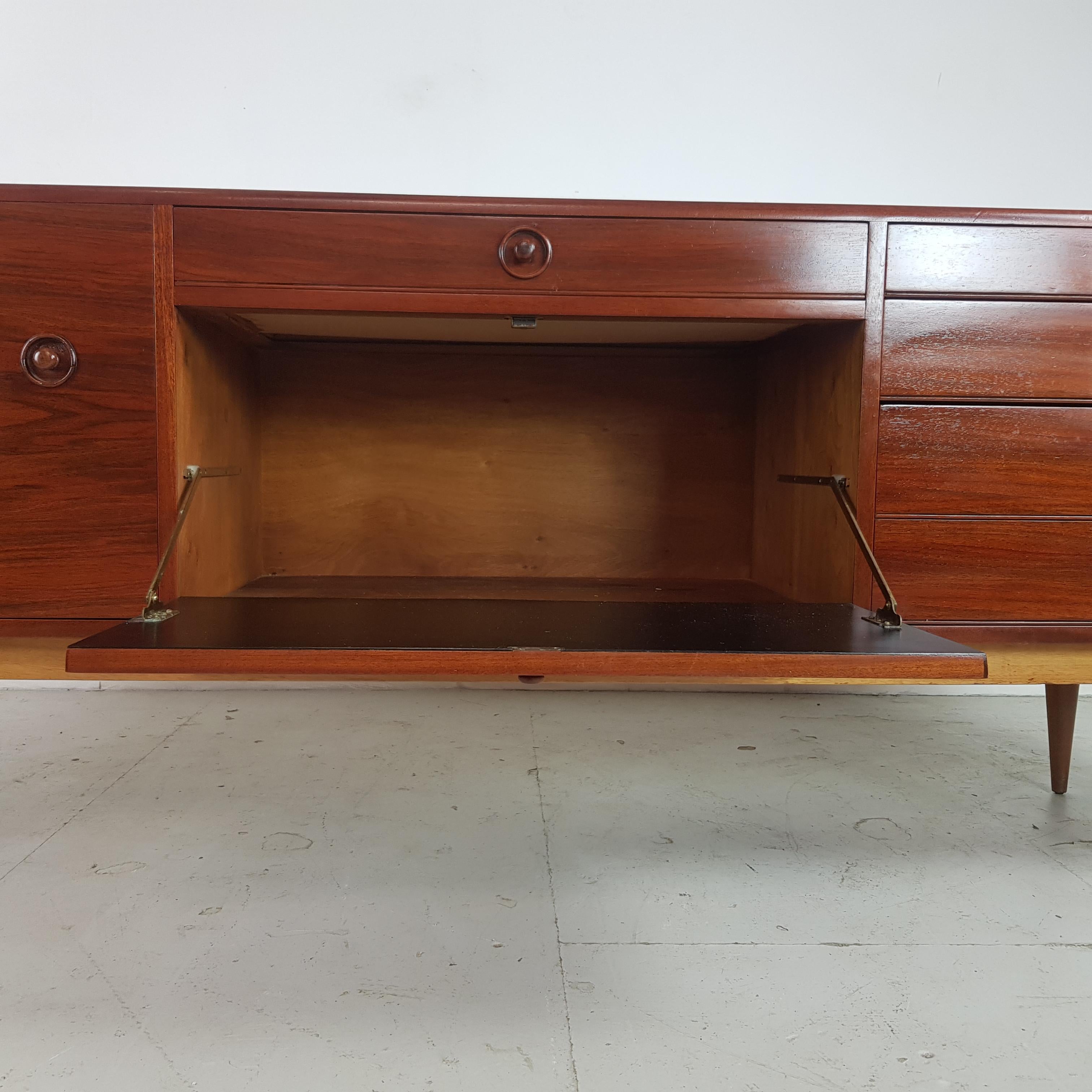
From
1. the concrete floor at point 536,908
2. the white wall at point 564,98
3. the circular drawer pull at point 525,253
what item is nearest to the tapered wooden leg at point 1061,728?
the concrete floor at point 536,908


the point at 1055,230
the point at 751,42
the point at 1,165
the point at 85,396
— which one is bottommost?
the point at 85,396

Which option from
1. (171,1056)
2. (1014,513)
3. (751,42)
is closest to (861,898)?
(1014,513)

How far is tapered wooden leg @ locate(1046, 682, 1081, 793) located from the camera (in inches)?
60.6

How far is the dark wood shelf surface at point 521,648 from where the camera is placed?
3.10 ft

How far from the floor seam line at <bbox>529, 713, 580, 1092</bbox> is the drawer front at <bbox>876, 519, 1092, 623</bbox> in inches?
23.7

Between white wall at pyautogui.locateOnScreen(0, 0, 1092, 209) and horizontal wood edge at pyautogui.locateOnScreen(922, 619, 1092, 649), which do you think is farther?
white wall at pyautogui.locateOnScreen(0, 0, 1092, 209)

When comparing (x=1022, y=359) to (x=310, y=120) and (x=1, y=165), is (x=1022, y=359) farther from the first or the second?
(x=1, y=165)

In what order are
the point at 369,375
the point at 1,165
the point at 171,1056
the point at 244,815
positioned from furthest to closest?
the point at 1,165, the point at 369,375, the point at 244,815, the point at 171,1056

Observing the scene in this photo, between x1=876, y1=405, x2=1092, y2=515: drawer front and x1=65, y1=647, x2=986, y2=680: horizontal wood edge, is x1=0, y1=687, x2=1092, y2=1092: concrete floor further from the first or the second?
x1=876, y1=405, x2=1092, y2=515: drawer front

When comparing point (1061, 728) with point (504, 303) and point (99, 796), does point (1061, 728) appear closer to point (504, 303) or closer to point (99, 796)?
point (504, 303)

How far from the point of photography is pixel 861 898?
4.05ft

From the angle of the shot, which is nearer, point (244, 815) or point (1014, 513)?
point (1014, 513)

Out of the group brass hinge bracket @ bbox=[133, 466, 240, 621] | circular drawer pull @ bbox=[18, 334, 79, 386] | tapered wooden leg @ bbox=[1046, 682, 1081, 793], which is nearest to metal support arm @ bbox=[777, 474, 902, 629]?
tapered wooden leg @ bbox=[1046, 682, 1081, 793]

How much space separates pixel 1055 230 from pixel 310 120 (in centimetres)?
159
